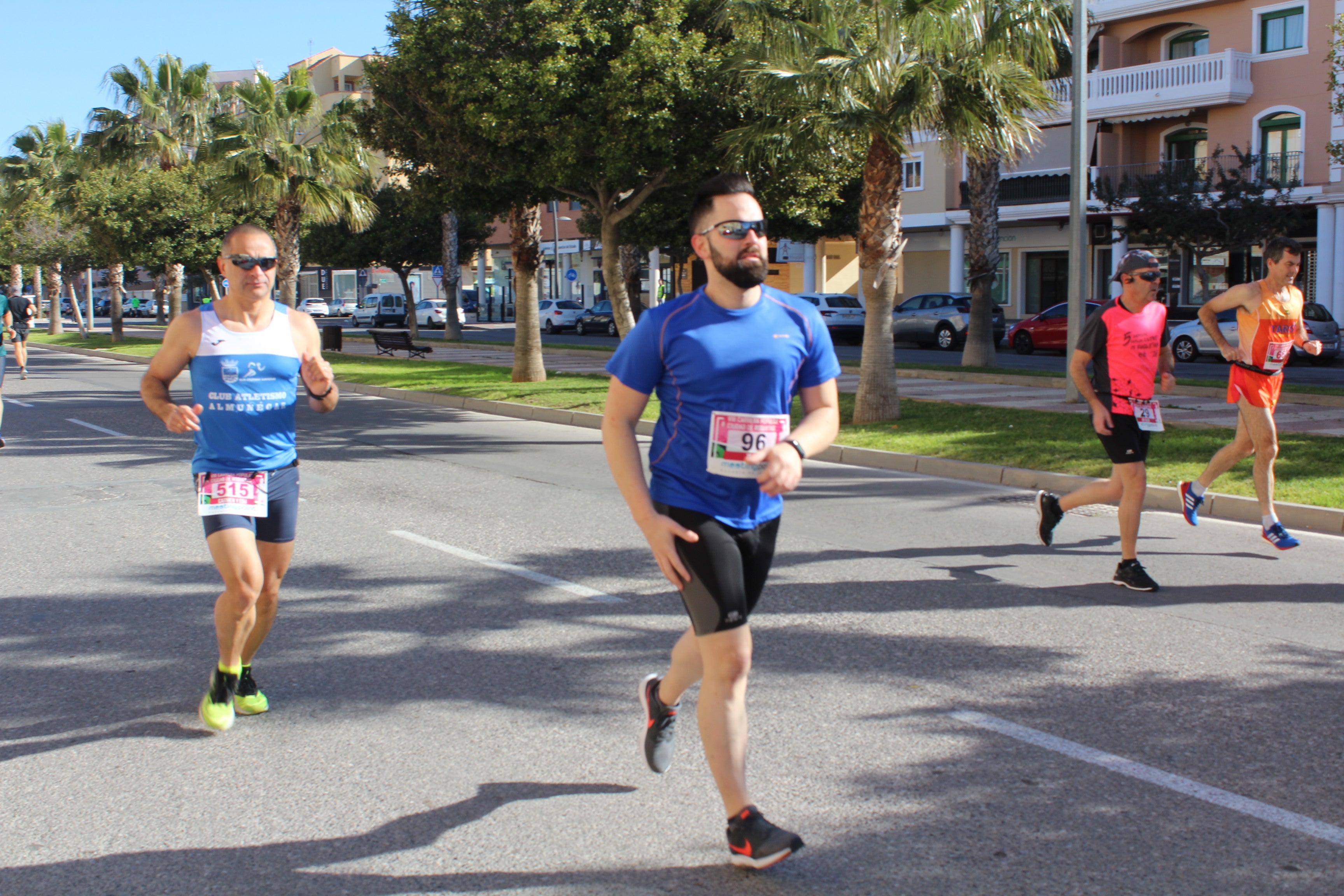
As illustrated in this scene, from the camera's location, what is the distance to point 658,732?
379 centimetres

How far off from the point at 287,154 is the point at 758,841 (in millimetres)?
26771

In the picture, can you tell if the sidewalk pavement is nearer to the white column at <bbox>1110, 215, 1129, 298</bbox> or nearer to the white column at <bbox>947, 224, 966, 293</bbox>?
the white column at <bbox>1110, 215, 1129, 298</bbox>

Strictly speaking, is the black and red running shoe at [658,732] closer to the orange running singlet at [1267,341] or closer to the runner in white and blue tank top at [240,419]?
the runner in white and blue tank top at [240,419]

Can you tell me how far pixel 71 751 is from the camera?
429 cm

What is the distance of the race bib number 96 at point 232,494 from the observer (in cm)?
431

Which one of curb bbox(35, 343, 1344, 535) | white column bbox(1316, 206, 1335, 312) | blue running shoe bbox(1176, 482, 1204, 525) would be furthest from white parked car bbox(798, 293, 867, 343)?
blue running shoe bbox(1176, 482, 1204, 525)

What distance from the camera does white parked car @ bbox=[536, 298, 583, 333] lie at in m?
47.5

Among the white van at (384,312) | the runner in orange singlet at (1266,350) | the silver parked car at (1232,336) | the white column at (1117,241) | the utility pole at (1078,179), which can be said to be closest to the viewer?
the runner in orange singlet at (1266,350)

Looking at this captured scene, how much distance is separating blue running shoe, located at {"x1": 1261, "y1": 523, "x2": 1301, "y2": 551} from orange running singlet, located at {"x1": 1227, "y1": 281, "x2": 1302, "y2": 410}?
724mm

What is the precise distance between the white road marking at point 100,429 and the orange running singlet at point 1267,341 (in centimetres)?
1159

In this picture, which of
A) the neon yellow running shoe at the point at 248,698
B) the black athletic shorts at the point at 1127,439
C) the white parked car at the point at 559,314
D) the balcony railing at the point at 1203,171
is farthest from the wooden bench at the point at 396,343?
the neon yellow running shoe at the point at 248,698

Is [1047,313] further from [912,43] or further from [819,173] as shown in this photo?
[912,43]

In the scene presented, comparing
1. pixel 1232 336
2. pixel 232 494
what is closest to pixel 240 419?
pixel 232 494

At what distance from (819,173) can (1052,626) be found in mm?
13747
